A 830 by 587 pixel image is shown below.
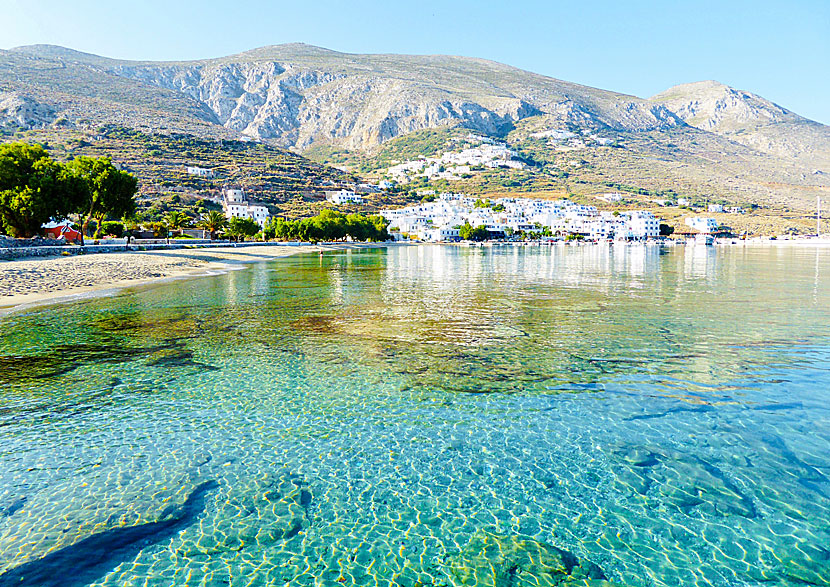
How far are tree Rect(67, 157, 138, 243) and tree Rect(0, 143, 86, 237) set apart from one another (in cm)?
180

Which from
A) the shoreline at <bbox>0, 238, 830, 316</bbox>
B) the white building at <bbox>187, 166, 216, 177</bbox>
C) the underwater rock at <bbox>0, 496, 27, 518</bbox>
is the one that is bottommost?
the underwater rock at <bbox>0, 496, 27, 518</bbox>

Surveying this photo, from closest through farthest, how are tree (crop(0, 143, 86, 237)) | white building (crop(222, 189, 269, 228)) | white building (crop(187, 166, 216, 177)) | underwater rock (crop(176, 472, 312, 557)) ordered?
underwater rock (crop(176, 472, 312, 557)) < tree (crop(0, 143, 86, 237)) < white building (crop(222, 189, 269, 228)) < white building (crop(187, 166, 216, 177))

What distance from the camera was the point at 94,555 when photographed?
5.52 meters

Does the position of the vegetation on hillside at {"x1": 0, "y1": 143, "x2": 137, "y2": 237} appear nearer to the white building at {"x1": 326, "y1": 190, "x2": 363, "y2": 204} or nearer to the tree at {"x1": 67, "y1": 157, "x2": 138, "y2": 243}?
the tree at {"x1": 67, "y1": 157, "x2": 138, "y2": 243}

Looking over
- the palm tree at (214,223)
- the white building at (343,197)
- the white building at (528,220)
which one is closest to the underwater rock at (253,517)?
the palm tree at (214,223)

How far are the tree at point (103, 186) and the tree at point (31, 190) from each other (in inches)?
71.0

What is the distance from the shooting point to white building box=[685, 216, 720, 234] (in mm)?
165125

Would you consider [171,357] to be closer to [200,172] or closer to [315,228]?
[315,228]

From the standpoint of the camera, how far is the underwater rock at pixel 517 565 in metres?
5.19

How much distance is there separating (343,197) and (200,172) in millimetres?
49994

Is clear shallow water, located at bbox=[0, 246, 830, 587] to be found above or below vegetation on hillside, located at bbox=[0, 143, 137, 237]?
below

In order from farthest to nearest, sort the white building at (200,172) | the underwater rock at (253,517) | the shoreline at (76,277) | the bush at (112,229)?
1. the white building at (200,172)
2. the bush at (112,229)
3. the shoreline at (76,277)
4. the underwater rock at (253,517)

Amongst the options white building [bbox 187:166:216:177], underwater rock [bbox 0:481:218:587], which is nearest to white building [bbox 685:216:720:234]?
white building [bbox 187:166:216:177]

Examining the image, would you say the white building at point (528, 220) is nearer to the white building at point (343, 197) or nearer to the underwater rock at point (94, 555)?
the white building at point (343, 197)
